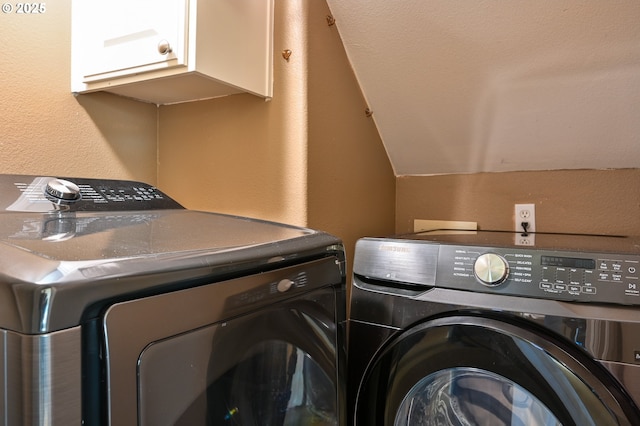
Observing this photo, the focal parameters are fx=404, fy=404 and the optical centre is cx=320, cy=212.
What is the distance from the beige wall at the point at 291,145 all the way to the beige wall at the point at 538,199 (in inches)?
10.2

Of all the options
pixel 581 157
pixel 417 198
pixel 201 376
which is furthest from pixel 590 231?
pixel 201 376

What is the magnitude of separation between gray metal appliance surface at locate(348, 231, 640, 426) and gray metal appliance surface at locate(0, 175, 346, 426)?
16 centimetres

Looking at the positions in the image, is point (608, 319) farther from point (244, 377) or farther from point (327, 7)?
point (327, 7)

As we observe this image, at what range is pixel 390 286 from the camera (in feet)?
3.25

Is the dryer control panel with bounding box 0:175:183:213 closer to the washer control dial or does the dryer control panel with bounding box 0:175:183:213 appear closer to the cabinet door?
the washer control dial

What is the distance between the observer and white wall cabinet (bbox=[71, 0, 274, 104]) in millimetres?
1021

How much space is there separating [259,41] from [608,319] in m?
1.12

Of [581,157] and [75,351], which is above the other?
[581,157]

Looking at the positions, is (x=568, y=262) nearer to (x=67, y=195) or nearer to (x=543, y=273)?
(x=543, y=273)

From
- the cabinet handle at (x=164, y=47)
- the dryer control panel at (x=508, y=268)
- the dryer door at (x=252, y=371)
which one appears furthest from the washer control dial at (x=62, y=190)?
the dryer control panel at (x=508, y=268)

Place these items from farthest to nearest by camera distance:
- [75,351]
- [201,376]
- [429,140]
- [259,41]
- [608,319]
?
[429,140] < [259,41] < [608,319] < [201,376] < [75,351]

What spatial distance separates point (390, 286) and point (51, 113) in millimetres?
1093

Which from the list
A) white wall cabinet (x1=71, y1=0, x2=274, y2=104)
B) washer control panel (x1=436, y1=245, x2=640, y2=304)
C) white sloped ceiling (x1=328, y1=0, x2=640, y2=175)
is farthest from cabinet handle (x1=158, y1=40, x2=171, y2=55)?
washer control panel (x1=436, y1=245, x2=640, y2=304)

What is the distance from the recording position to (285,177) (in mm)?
1230
